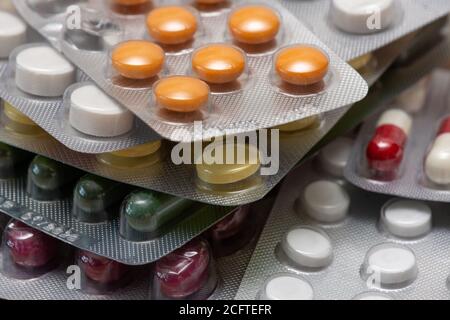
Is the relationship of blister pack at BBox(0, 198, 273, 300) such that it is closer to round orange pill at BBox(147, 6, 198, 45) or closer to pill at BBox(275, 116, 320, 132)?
pill at BBox(275, 116, 320, 132)

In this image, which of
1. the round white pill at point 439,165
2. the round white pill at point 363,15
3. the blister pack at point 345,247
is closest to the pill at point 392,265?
the blister pack at point 345,247

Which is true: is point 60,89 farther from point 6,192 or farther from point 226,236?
point 226,236

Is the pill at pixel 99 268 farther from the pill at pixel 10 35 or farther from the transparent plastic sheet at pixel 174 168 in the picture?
the pill at pixel 10 35

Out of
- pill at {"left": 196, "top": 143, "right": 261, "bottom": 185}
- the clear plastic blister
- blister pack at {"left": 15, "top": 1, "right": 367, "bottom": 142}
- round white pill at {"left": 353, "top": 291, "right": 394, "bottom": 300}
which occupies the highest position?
blister pack at {"left": 15, "top": 1, "right": 367, "bottom": 142}

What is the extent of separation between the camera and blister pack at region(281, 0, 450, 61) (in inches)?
54.0

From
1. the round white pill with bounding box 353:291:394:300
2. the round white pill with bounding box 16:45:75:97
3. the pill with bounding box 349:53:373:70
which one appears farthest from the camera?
the pill with bounding box 349:53:373:70

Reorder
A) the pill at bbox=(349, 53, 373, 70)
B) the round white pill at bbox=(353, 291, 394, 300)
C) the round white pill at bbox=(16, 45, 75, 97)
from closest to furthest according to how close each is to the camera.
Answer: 1. the round white pill at bbox=(353, 291, 394, 300)
2. the round white pill at bbox=(16, 45, 75, 97)
3. the pill at bbox=(349, 53, 373, 70)

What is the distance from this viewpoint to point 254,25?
133cm

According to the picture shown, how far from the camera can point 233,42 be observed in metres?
1.34

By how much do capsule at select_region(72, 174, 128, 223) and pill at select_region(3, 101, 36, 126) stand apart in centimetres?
12

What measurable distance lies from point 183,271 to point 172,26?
365 mm

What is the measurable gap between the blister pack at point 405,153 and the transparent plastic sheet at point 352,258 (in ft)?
0.17

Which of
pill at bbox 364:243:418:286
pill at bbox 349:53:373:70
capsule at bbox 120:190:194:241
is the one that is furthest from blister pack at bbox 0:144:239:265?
pill at bbox 349:53:373:70
